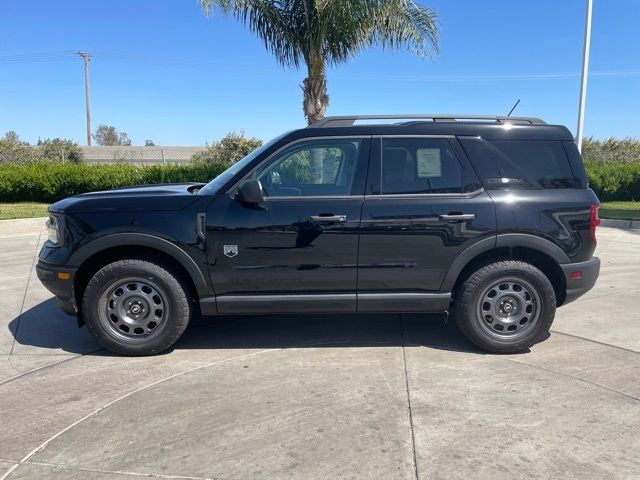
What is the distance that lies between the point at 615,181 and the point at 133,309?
18.5 m

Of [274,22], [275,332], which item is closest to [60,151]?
[274,22]

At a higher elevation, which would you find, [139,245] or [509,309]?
[139,245]

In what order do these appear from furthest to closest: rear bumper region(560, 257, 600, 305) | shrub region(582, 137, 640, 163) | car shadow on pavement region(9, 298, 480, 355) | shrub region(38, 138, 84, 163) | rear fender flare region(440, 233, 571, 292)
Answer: shrub region(38, 138, 84, 163) → shrub region(582, 137, 640, 163) → car shadow on pavement region(9, 298, 480, 355) → rear bumper region(560, 257, 600, 305) → rear fender flare region(440, 233, 571, 292)

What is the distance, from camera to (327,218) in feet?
14.0

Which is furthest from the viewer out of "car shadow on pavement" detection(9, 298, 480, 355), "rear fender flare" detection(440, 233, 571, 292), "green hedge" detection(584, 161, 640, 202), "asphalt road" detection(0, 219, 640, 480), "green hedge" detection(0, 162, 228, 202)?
"green hedge" detection(584, 161, 640, 202)

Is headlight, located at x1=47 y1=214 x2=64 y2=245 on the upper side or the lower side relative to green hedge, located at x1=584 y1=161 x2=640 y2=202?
lower

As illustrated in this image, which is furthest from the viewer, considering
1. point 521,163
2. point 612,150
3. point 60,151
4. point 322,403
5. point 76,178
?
point 60,151

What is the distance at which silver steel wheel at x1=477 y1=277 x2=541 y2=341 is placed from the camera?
4512mm

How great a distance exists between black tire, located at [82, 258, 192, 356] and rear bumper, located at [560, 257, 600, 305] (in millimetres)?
3247

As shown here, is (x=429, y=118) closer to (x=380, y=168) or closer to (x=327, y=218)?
(x=380, y=168)

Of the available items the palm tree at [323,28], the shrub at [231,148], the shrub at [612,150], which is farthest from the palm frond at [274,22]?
the shrub at [612,150]

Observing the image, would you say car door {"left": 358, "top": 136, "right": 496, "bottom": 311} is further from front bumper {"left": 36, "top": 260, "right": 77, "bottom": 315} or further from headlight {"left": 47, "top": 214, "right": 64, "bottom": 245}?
headlight {"left": 47, "top": 214, "right": 64, "bottom": 245}

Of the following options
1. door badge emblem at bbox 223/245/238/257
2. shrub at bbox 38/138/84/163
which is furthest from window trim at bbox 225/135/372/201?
shrub at bbox 38/138/84/163

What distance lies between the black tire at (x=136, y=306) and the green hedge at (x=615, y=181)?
17.3 m
